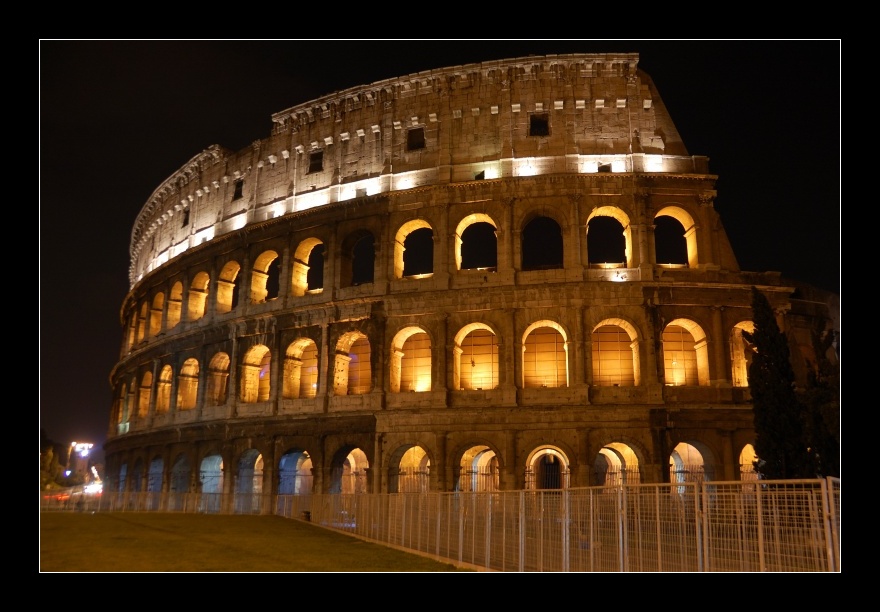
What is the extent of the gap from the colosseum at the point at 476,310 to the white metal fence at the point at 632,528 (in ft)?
25.9

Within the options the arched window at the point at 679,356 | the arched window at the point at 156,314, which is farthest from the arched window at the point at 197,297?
the arched window at the point at 679,356

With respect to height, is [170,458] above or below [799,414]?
below

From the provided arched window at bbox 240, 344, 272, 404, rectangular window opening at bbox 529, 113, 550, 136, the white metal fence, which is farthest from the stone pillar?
arched window at bbox 240, 344, 272, 404

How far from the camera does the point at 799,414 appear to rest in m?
17.3

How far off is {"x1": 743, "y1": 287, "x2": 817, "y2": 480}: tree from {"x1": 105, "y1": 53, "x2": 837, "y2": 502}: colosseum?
4.54m

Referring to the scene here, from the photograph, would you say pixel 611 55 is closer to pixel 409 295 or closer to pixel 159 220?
pixel 409 295

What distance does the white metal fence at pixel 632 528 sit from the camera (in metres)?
8.36

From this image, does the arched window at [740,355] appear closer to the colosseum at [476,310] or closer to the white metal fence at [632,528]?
the colosseum at [476,310]

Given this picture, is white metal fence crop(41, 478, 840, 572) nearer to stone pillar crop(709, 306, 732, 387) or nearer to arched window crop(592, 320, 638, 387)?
arched window crop(592, 320, 638, 387)

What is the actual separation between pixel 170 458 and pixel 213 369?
3.84 metres

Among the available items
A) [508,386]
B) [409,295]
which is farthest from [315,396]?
[508,386]

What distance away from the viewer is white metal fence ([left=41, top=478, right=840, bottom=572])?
27.4 ft

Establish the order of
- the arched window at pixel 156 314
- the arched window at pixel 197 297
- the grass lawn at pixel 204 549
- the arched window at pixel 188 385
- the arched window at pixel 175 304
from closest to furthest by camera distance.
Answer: the grass lawn at pixel 204 549, the arched window at pixel 188 385, the arched window at pixel 197 297, the arched window at pixel 175 304, the arched window at pixel 156 314

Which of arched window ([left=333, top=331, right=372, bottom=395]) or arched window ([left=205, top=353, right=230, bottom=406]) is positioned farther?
arched window ([left=205, top=353, right=230, bottom=406])
